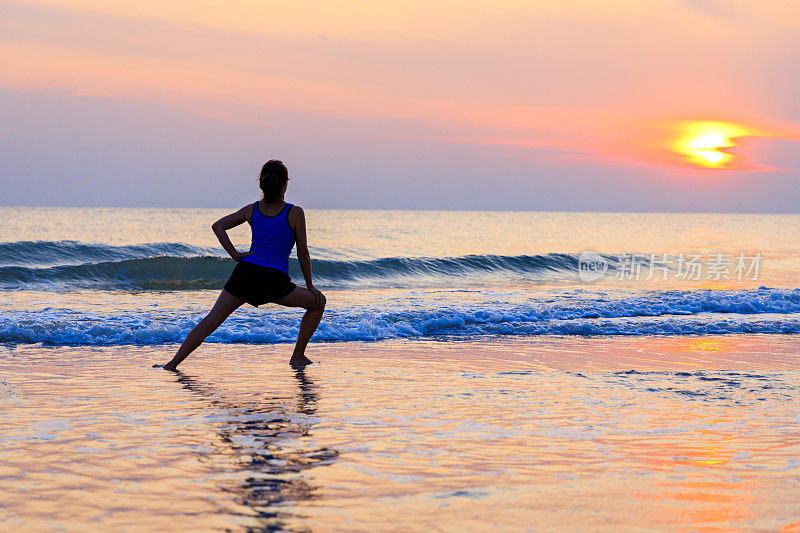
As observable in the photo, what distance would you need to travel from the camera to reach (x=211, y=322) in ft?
22.5

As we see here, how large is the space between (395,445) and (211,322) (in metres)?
3.10

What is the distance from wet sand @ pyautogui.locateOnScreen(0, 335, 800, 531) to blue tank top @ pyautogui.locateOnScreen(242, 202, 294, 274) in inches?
39.2

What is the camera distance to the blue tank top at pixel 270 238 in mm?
6598

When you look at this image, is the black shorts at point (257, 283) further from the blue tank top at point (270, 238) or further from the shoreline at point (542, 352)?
the shoreline at point (542, 352)

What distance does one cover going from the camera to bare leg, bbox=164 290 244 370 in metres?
6.76

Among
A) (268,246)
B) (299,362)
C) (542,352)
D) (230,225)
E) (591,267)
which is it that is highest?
(591,267)

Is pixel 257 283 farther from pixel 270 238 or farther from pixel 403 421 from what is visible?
pixel 403 421

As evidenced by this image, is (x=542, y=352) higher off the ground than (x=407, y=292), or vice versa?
(x=407, y=292)

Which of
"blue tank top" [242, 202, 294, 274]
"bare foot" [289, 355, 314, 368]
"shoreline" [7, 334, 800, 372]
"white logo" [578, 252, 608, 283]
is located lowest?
"bare foot" [289, 355, 314, 368]

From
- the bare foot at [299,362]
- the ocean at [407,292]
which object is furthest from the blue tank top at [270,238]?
the ocean at [407,292]

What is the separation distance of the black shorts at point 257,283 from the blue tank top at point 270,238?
5 cm

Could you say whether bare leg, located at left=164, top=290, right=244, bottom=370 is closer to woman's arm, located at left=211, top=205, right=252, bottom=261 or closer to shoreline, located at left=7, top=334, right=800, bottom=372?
shoreline, located at left=7, top=334, right=800, bottom=372

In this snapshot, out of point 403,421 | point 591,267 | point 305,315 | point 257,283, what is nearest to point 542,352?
point 305,315

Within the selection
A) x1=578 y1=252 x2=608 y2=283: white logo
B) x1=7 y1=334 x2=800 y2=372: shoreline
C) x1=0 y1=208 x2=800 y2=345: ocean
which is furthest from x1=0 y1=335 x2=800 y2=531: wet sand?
x1=578 y1=252 x2=608 y2=283: white logo
